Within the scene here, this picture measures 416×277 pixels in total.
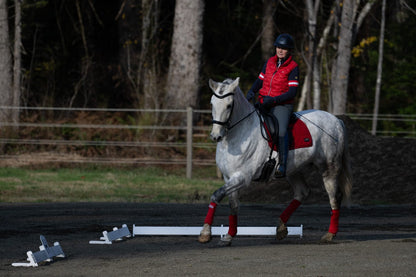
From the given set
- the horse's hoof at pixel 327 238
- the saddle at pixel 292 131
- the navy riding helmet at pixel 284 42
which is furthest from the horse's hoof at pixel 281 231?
the navy riding helmet at pixel 284 42

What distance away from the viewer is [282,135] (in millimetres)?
9750

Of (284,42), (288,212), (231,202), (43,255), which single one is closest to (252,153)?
(231,202)

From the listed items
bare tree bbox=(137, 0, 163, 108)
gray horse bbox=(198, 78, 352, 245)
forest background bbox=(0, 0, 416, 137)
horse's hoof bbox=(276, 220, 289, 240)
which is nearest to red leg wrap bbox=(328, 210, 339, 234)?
gray horse bbox=(198, 78, 352, 245)

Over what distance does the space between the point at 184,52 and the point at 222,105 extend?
1468 centimetres

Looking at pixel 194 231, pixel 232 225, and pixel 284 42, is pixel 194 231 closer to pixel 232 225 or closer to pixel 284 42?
pixel 232 225

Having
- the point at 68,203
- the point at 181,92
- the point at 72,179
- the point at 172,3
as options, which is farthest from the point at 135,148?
the point at 172,3

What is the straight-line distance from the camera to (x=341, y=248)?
937cm

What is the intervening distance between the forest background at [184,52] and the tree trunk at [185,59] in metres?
0.03

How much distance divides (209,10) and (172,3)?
6.06ft

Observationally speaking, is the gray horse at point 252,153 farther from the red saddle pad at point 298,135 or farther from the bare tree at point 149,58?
the bare tree at point 149,58

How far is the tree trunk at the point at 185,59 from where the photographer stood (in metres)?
23.3

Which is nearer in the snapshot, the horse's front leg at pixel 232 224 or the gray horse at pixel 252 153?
the gray horse at pixel 252 153

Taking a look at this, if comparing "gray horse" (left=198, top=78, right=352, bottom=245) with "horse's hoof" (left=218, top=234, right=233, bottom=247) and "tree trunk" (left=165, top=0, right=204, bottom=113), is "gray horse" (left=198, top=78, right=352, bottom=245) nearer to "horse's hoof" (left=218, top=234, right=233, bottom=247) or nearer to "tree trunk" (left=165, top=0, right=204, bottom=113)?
"horse's hoof" (left=218, top=234, right=233, bottom=247)

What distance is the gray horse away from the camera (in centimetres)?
908
